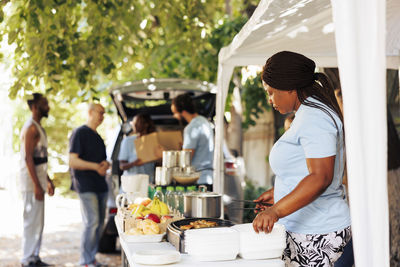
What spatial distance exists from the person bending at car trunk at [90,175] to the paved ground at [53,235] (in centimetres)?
68

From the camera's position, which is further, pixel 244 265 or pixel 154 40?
pixel 154 40

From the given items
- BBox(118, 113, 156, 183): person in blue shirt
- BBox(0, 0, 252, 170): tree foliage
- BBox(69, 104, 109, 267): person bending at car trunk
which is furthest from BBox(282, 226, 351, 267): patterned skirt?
BBox(118, 113, 156, 183): person in blue shirt

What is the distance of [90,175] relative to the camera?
20.4 feet

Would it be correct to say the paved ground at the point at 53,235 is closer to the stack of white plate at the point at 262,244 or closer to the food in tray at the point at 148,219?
the food in tray at the point at 148,219

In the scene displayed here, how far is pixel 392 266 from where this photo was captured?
5551mm

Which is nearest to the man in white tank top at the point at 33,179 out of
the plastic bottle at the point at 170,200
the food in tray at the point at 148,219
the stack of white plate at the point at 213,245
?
the plastic bottle at the point at 170,200

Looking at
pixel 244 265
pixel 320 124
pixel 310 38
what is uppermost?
pixel 310 38

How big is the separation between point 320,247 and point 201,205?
0.99 m

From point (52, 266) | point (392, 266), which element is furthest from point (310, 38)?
point (52, 266)

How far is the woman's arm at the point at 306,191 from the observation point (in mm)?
2498

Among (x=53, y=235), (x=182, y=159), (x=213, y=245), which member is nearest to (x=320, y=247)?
(x=213, y=245)

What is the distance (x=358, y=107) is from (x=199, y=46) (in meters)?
5.93

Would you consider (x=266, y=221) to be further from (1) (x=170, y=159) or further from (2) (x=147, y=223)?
(1) (x=170, y=159)

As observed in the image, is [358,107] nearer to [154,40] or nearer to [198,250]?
[198,250]
